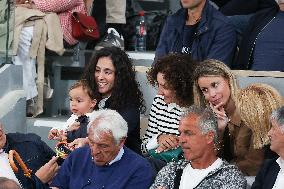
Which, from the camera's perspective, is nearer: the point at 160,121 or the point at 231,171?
the point at 231,171

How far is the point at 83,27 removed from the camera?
9250 millimetres

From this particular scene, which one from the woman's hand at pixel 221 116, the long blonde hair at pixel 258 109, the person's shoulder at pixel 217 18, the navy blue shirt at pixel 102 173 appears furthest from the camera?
the person's shoulder at pixel 217 18

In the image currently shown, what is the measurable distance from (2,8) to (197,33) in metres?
1.78

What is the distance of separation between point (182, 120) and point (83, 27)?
10.0ft

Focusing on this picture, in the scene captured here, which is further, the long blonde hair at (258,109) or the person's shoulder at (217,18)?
the person's shoulder at (217,18)

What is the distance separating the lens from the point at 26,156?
7.14 metres

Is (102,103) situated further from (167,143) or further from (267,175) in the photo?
(267,175)

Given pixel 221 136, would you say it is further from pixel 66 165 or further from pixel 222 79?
pixel 66 165

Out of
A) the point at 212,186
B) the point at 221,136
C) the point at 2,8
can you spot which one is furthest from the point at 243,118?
the point at 2,8

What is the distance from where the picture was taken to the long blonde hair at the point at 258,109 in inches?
261

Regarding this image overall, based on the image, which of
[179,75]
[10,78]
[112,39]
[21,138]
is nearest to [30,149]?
[21,138]

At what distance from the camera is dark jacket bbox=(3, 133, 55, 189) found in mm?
7120

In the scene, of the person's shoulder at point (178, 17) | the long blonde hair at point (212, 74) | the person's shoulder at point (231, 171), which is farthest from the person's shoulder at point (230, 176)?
the person's shoulder at point (178, 17)

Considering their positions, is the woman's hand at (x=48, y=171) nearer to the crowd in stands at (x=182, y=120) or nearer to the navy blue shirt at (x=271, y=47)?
the crowd in stands at (x=182, y=120)
